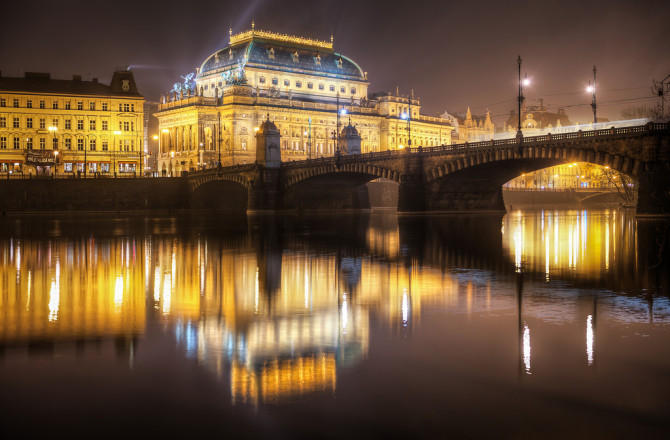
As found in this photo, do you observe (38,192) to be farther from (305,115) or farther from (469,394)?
(469,394)

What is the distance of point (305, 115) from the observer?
176 metres

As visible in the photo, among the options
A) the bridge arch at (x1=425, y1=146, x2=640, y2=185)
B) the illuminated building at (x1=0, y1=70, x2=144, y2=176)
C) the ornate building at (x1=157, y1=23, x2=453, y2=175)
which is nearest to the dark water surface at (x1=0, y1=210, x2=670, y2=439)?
the bridge arch at (x1=425, y1=146, x2=640, y2=185)

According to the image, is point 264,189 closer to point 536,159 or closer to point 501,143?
point 501,143

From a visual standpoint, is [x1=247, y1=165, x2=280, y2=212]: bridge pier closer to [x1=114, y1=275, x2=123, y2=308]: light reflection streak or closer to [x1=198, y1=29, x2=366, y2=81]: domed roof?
[x1=114, y1=275, x2=123, y2=308]: light reflection streak

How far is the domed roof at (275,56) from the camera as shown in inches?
7185

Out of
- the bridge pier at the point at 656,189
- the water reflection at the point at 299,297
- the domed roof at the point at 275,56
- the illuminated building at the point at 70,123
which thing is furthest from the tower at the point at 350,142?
the domed roof at the point at 275,56

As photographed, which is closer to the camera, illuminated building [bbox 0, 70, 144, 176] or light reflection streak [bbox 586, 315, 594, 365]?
light reflection streak [bbox 586, 315, 594, 365]

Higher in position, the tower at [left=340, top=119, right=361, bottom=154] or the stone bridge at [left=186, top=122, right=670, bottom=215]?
the tower at [left=340, top=119, right=361, bottom=154]

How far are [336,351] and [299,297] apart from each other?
6699mm

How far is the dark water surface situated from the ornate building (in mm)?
130133

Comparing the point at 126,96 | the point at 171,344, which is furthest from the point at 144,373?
the point at 126,96

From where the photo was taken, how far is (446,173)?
3194 inches

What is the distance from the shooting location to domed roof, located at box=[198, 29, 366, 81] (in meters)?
182

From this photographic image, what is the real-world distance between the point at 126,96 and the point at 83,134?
9973mm
